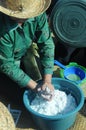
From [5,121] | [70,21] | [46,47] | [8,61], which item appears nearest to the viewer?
[5,121]

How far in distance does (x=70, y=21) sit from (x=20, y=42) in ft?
1.41

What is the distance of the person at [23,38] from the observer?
175 centimetres

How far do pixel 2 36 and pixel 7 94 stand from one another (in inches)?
22.3

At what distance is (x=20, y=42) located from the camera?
2.06m

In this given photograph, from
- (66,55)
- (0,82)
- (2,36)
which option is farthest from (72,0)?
(0,82)

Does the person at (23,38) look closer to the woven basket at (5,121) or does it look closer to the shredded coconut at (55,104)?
the shredded coconut at (55,104)

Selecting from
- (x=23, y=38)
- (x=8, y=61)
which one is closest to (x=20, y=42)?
(x=23, y=38)

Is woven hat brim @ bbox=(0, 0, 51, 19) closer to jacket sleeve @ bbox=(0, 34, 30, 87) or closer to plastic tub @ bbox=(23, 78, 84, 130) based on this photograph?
jacket sleeve @ bbox=(0, 34, 30, 87)

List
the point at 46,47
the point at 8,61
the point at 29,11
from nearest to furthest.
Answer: the point at 29,11 < the point at 8,61 < the point at 46,47

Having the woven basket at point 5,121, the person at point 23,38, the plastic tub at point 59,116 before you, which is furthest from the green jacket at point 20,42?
the woven basket at point 5,121

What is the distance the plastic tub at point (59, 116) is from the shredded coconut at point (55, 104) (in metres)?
0.04

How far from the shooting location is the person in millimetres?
1747

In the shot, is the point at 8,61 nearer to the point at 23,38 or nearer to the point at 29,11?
the point at 23,38

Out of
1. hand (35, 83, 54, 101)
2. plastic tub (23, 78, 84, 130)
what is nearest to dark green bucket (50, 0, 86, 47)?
plastic tub (23, 78, 84, 130)
